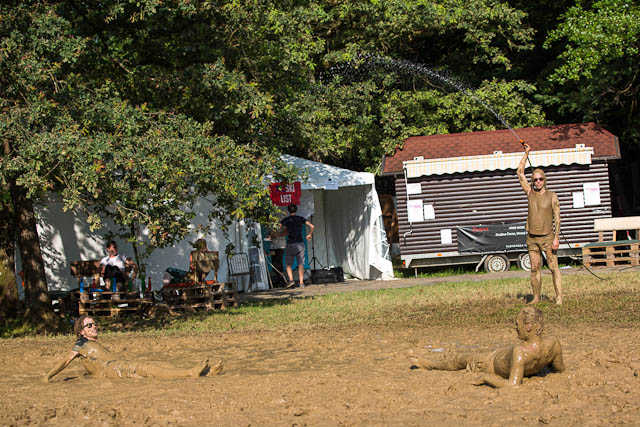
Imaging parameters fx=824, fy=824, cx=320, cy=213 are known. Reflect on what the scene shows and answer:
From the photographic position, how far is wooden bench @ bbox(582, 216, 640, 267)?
63.7 feet

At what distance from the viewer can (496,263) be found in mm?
21094

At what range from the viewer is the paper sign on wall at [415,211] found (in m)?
21.1

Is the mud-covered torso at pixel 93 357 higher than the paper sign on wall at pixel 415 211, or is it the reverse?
the paper sign on wall at pixel 415 211

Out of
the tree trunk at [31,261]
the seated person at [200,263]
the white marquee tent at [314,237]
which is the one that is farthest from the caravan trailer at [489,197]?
the tree trunk at [31,261]

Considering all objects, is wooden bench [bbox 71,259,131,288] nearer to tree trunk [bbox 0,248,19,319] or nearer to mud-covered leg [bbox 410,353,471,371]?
tree trunk [bbox 0,248,19,319]

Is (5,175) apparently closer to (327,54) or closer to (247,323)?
(247,323)

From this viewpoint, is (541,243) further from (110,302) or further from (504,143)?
(504,143)

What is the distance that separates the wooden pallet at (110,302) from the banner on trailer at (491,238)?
8.44 m

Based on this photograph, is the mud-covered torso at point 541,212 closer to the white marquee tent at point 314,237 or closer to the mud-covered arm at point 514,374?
the white marquee tent at point 314,237

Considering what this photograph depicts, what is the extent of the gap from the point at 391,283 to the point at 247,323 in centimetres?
667

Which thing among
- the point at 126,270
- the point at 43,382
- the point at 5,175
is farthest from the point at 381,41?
the point at 43,382

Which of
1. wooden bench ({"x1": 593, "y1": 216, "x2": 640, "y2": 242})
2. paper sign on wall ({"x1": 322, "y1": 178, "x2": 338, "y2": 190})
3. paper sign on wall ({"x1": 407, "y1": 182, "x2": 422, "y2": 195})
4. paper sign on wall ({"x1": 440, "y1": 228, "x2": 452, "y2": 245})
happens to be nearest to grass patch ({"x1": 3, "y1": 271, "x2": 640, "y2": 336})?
wooden bench ({"x1": 593, "y1": 216, "x2": 640, "y2": 242})

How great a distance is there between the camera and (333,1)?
83.8 feet

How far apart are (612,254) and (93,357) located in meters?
14.1
